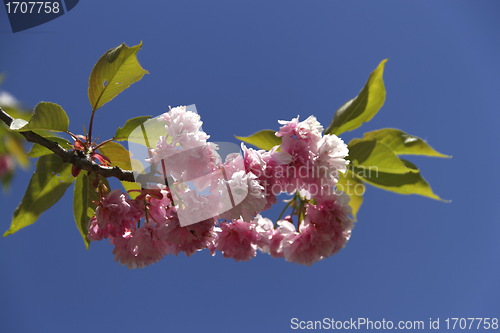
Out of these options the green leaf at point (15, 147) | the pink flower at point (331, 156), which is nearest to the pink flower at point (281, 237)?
the pink flower at point (331, 156)

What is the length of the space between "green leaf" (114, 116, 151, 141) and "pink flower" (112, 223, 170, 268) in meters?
0.29

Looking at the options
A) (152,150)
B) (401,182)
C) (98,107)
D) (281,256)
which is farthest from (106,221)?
(401,182)

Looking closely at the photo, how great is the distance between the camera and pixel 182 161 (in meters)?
1.00

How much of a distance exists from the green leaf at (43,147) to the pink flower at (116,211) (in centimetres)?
22

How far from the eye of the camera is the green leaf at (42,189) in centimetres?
132

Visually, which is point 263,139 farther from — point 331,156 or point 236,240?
point 236,240

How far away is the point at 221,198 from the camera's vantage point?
107 centimetres

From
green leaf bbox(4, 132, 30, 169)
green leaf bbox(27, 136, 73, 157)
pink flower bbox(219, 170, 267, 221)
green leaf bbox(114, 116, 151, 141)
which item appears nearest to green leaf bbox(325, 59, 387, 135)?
pink flower bbox(219, 170, 267, 221)

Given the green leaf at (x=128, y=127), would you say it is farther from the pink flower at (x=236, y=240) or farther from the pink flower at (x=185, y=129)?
the pink flower at (x=236, y=240)

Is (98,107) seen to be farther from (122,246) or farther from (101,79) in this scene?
(122,246)

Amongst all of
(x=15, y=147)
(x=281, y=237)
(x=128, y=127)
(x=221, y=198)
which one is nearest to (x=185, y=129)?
(x=221, y=198)

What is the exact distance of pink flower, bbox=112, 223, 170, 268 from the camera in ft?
3.84

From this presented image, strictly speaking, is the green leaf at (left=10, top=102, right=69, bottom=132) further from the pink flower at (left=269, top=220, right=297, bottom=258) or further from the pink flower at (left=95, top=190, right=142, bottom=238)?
the pink flower at (left=269, top=220, right=297, bottom=258)

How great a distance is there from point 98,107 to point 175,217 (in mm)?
503
